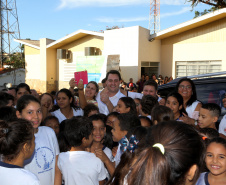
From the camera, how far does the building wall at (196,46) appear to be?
1187 centimetres

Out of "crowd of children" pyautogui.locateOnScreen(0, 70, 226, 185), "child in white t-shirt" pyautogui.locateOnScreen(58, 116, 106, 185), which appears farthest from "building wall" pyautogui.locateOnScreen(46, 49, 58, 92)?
"child in white t-shirt" pyautogui.locateOnScreen(58, 116, 106, 185)

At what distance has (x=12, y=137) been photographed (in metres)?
1.71

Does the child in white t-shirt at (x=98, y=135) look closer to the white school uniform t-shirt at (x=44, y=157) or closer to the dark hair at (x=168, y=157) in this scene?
the white school uniform t-shirt at (x=44, y=157)

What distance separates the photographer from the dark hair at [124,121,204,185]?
116 centimetres

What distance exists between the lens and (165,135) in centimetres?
131

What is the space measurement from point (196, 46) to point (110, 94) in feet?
32.5

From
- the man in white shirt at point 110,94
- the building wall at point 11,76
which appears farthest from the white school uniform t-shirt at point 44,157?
the building wall at point 11,76

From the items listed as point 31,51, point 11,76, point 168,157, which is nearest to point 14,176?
point 168,157

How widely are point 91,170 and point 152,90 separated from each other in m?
2.14

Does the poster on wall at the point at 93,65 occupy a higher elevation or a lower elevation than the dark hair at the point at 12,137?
higher

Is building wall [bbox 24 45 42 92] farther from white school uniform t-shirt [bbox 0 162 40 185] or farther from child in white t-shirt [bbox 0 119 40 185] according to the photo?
white school uniform t-shirt [bbox 0 162 40 185]

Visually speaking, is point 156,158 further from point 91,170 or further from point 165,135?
point 91,170

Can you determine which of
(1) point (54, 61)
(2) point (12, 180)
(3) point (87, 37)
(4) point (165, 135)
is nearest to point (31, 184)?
(2) point (12, 180)

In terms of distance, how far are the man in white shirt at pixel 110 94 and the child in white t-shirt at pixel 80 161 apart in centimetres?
143
